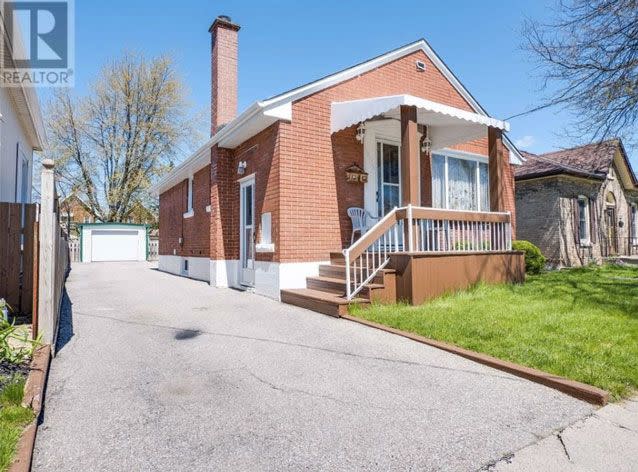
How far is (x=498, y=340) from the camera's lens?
460 cm

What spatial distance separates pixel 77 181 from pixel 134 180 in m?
→ 4.01

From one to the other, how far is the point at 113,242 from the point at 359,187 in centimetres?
2264

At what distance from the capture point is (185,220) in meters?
14.4

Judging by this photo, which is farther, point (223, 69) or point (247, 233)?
point (223, 69)

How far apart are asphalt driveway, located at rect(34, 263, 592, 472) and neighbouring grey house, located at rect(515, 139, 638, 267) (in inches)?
513

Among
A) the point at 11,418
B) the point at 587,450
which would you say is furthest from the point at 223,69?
the point at 587,450

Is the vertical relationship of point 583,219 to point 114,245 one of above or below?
above

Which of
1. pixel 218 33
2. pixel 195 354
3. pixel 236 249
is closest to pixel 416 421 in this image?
pixel 195 354

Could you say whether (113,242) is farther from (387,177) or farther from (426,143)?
(426,143)

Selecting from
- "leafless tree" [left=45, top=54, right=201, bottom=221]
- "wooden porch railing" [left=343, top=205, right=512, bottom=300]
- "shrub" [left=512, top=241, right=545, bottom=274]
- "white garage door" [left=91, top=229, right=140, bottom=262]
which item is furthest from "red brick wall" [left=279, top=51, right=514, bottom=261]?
"leafless tree" [left=45, top=54, right=201, bottom=221]

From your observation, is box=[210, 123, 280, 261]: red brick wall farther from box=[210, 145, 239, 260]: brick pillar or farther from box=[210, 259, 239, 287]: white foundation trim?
box=[210, 259, 239, 287]: white foundation trim

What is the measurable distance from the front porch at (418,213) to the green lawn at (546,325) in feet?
1.56

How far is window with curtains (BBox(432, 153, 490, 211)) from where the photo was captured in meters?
10.8

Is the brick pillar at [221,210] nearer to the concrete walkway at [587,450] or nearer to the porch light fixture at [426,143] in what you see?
the porch light fixture at [426,143]
